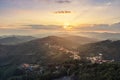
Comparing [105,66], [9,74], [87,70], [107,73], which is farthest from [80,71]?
[9,74]

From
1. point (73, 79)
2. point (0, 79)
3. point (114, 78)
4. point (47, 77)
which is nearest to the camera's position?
point (114, 78)

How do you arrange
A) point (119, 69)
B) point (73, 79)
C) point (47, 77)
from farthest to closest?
point (47, 77) → point (73, 79) → point (119, 69)

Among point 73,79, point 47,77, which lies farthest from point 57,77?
point 73,79

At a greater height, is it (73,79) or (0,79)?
(73,79)

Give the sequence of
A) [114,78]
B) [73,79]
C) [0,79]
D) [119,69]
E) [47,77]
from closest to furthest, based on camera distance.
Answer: [114,78]
[119,69]
[73,79]
[47,77]
[0,79]

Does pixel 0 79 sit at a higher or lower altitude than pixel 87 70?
lower

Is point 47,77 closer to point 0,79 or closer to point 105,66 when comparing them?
point 105,66

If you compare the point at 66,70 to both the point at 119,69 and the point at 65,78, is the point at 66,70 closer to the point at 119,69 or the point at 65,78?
the point at 65,78

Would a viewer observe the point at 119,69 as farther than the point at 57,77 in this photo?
No

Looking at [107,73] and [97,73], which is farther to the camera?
[97,73]
